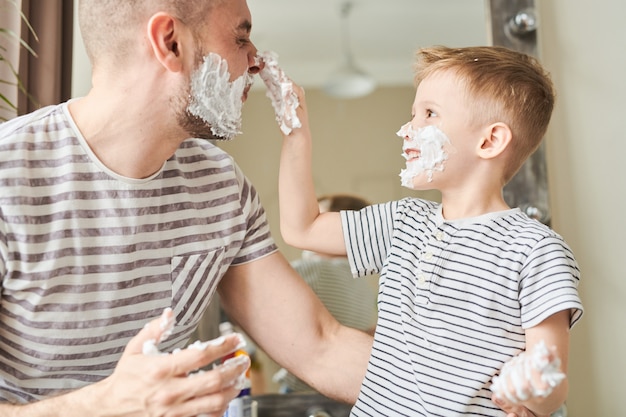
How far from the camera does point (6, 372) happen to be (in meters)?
1.16

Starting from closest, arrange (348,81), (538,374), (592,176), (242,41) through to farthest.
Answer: (538,374), (242,41), (348,81), (592,176)

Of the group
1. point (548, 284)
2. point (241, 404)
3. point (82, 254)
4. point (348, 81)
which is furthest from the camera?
point (348, 81)

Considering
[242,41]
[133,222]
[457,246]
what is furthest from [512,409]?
[242,41]

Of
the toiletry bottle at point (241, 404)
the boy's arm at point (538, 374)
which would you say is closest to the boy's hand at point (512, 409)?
the boy's arm at point (538, 374)

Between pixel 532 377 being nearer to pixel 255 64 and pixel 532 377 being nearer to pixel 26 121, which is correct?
pixel 255 64

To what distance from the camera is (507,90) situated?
121 centimetres

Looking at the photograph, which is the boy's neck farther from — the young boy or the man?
the man

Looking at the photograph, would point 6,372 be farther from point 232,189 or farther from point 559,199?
point 559,199

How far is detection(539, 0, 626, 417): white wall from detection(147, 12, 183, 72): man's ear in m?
1.21

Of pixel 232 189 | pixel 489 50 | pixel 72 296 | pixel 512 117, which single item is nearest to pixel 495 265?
pixel 512 117

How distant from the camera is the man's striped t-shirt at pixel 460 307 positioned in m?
1.08

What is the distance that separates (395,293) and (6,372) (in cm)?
67

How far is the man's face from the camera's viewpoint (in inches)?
48.9

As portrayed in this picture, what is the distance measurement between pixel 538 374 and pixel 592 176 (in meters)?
1.27
